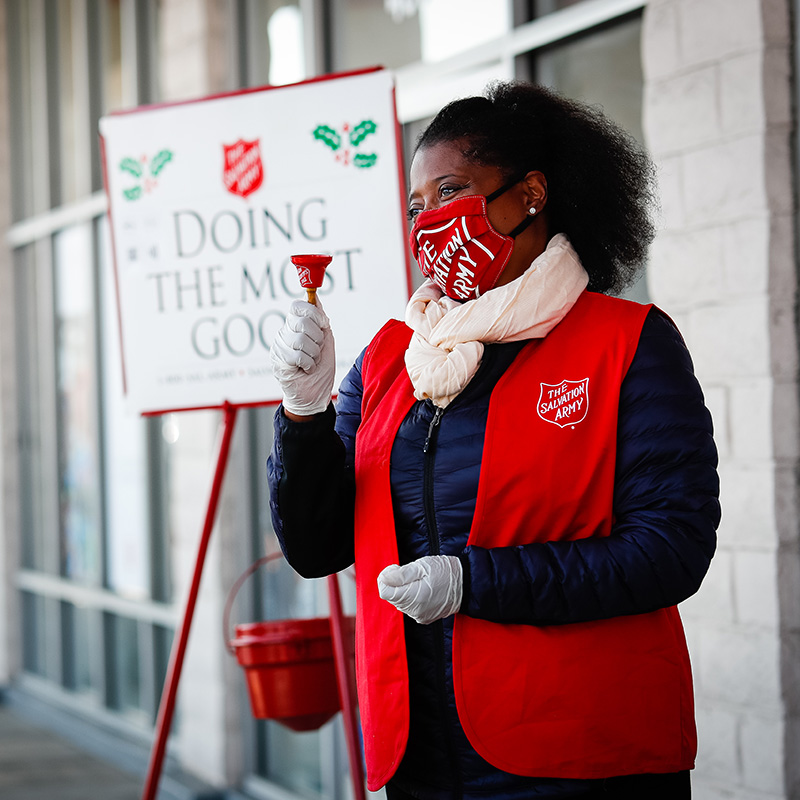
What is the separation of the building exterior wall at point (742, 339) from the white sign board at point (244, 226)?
0.60m

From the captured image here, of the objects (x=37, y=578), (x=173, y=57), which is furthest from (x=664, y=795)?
(x=37, y=578)

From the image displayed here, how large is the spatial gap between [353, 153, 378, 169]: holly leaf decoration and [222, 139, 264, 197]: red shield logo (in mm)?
239

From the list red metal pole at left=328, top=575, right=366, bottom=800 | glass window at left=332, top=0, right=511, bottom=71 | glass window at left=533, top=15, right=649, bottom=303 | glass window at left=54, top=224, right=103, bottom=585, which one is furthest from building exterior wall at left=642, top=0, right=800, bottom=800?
glass window at left=54, top=224, right=103, bottom=585

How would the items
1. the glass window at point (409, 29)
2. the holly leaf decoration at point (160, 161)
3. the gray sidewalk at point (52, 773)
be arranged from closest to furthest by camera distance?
the holly leaf decoration at point (160, 161) → the glass window at point (409, 29) → the gray sidewalk at point (52, 773)

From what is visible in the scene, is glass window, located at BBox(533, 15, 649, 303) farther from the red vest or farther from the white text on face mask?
the red vest

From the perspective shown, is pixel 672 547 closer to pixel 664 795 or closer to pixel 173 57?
pixel 664 795

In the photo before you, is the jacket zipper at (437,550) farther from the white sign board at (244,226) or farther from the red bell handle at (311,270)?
the white sign board at (244,226)

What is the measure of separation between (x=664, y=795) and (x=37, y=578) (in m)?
4.55

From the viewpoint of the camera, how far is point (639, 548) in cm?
120

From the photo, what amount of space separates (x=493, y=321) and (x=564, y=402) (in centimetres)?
15

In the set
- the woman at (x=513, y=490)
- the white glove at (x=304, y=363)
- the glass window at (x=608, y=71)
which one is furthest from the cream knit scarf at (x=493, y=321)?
the glass window at (x=608, y=71)

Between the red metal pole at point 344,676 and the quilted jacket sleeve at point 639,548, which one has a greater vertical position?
the quilted jacket sleeve at point 639,548

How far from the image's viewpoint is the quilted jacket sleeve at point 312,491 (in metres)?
1.38

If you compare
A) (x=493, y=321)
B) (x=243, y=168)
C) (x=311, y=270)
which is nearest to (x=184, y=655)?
(x=243, y=168)
